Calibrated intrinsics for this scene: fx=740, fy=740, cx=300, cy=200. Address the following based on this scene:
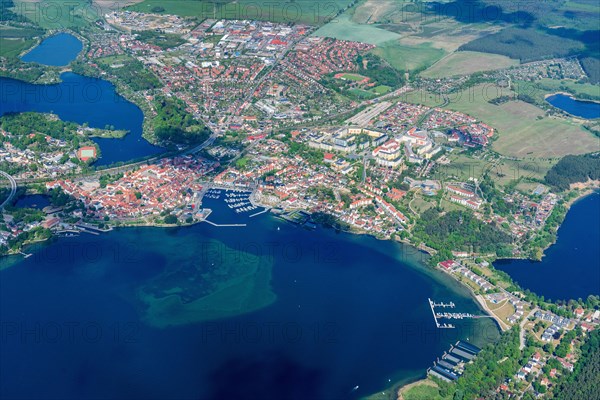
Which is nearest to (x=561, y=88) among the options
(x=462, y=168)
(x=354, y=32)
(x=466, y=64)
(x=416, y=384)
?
(x=466, y=64)

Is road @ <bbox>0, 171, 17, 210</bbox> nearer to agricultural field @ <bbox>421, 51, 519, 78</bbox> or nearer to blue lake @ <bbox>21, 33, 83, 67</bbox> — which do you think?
blue lake @ <bbox>21, 33, 83, 67</bbox>

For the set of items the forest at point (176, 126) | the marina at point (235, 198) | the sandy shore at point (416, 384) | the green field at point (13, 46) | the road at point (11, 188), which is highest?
the green field at point (13, 46)

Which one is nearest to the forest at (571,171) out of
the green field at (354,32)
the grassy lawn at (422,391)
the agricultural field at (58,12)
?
the grassy lawn at (422,391)

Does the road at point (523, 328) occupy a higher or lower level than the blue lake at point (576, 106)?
higher

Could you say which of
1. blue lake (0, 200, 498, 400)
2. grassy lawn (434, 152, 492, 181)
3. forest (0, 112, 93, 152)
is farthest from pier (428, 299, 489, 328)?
forest (0, 112, 93, 152)

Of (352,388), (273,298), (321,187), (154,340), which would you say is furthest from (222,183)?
(352,388)

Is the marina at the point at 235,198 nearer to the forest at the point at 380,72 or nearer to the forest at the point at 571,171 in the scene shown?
the forest at the point at 571,171

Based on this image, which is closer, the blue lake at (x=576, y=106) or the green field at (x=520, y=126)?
the green field at (x=520, y=126)
